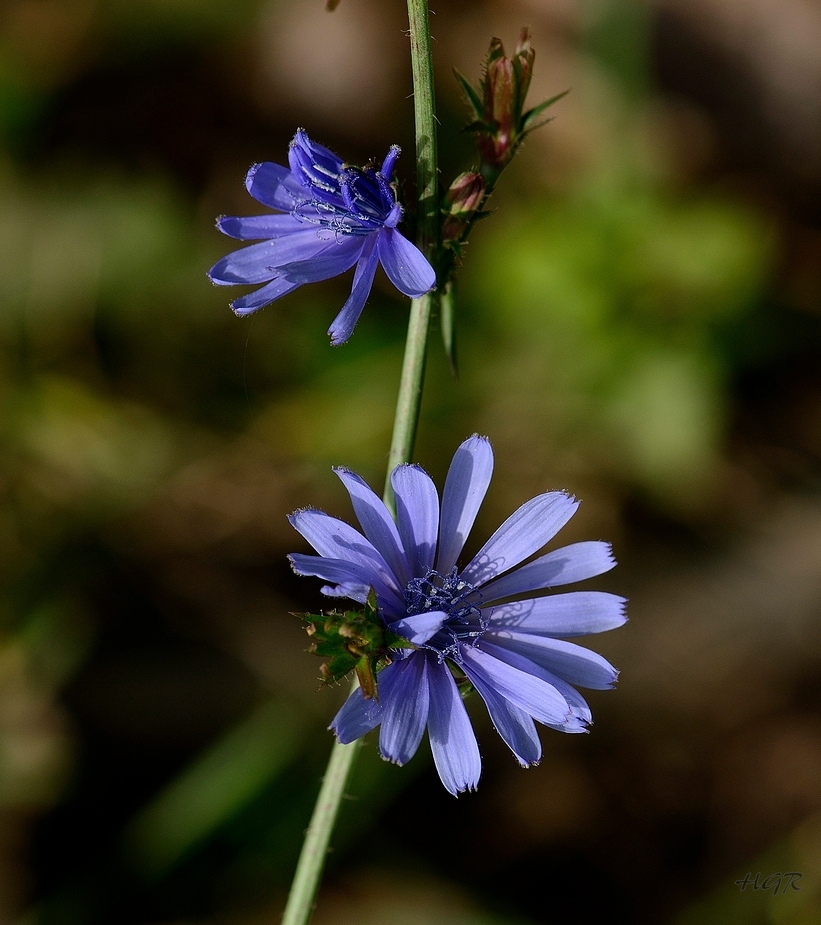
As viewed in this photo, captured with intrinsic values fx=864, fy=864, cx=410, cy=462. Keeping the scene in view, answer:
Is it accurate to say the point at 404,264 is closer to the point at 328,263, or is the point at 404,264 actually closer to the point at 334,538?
the point at 328,263

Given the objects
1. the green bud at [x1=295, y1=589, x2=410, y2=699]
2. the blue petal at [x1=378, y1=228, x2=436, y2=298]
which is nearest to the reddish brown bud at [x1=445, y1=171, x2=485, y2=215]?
the blue petal at [x1=378, y1=228, x2=436, y2=298]

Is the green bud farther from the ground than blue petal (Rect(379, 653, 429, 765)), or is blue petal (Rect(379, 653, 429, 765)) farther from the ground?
the green bud

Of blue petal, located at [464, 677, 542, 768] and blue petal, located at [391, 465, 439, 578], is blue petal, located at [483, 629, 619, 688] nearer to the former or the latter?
blue petal, located at [464, 677, 542, 768]

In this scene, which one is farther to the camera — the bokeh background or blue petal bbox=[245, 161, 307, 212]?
the bokeh background

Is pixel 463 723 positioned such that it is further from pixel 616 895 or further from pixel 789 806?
pixel 789 806

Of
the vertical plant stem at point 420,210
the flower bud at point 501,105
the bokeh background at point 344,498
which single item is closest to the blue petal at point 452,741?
A: the vertical plant stem at point 420,210

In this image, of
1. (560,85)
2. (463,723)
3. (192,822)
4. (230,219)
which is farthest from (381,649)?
(560,85)
